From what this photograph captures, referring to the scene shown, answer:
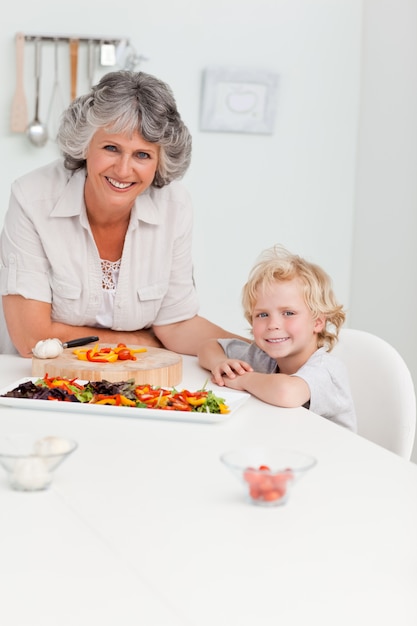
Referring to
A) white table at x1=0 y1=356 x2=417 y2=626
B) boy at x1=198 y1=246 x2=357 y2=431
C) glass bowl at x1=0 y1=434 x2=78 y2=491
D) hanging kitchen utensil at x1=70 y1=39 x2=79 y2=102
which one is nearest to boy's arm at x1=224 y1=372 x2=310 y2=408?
boy at x1=198 y1=246 x2=357 y2=431

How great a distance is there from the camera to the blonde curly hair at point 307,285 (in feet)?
7.30

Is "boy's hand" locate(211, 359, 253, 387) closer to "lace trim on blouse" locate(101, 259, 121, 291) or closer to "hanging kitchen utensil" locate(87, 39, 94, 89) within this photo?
"lace trim on blouse" locate(101, 259, 121, 291)

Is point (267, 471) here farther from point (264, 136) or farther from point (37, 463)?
point (264, 136)

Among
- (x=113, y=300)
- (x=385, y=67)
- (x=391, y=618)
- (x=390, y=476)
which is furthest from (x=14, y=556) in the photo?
(x=385, y=67)

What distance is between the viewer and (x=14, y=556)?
3.48 feet

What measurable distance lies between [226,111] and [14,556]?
364cm

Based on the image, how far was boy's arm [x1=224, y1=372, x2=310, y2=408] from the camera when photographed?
191 centimetres

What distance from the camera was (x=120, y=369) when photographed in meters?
2.02

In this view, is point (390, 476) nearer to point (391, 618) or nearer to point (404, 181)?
point (391, 618)

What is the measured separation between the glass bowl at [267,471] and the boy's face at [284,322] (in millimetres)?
892

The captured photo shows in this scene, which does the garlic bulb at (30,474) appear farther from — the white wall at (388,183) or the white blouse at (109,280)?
the white wall at (388,183)

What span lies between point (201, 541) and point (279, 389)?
0.82m

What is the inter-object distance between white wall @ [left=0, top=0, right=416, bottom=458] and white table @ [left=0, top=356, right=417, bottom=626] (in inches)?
117

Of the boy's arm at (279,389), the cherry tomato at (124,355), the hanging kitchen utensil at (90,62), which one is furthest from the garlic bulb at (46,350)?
the hanging kitchen utensil at (90,62)
